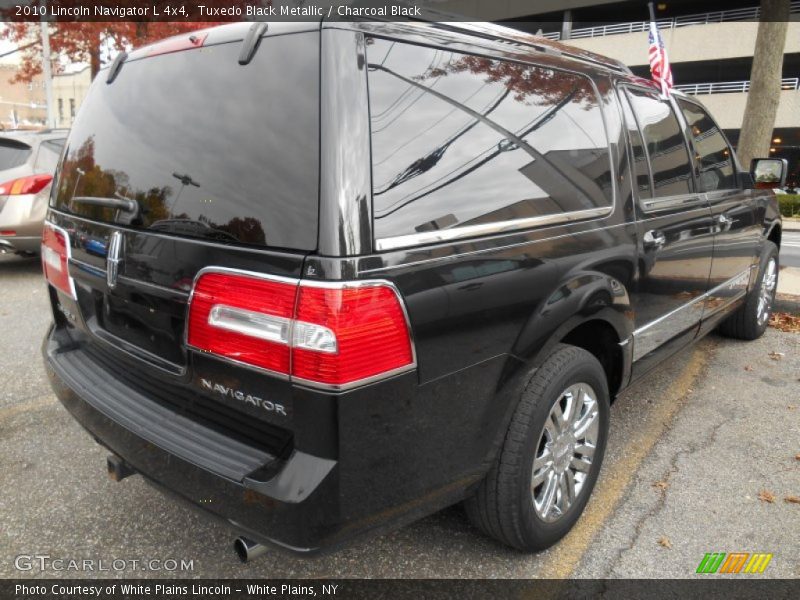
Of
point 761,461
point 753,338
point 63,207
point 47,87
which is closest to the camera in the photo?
point 63,207

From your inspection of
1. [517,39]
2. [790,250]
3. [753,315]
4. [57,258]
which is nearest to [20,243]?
[57,258]

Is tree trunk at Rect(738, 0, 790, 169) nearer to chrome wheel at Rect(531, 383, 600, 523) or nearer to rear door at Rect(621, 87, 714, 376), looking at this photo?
rear door at Rect(621, 87, 714, 376)

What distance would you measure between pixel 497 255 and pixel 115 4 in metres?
15.3

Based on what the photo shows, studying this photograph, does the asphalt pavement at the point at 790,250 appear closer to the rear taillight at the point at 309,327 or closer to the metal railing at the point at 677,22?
the rear taillight at the point at 309,327

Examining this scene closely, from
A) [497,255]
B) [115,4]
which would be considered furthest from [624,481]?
[115,4]

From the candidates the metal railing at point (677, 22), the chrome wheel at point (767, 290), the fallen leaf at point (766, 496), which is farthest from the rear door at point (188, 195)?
the metal railing at point (677, 22)

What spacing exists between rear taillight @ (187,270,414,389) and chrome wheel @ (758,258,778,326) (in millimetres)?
4504

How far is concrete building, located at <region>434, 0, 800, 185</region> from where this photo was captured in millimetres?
30078

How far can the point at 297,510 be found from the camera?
1664 mm

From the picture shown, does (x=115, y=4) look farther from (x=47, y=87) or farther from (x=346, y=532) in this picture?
(x=346, y=532)

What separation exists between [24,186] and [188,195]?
5.85m

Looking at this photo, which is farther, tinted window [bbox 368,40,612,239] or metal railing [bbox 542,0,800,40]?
metal railing [bbox 542,0,800,40]

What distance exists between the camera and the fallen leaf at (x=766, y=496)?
291 cm

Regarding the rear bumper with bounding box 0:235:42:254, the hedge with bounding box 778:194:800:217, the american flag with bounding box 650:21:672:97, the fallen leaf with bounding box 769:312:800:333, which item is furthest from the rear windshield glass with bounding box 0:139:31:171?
the hedge with bounding box 778:194:800:217
